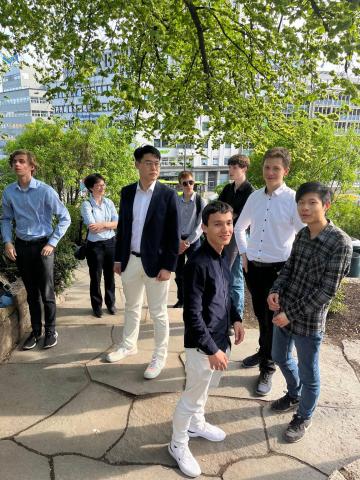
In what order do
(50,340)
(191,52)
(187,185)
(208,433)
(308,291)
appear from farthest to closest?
1. (191,52)
2. (187,185)
3. (50,340)
4. (208,433)
5. (308,291)

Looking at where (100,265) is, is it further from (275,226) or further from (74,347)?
(275,226)

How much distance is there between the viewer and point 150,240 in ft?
10.5

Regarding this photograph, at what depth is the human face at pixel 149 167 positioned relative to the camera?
10.2 ft

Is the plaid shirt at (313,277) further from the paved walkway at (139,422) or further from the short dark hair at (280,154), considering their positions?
the paved walkway at (139,422)

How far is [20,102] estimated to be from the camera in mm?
104688

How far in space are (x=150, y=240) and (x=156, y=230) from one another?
0.37ft

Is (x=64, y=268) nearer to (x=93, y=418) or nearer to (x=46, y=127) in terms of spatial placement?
(x=93, y=418)

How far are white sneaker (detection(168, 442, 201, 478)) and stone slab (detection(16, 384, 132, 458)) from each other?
538 millimetres

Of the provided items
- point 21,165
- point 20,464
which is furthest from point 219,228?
point 21,165

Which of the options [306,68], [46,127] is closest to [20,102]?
[46,127]

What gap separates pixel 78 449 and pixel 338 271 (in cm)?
228

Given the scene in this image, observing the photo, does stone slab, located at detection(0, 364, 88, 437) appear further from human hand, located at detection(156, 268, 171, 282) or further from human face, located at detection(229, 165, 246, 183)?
human face, located at detection(229, 165, 246, 183)

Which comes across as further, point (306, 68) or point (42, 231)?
point (306, 68)

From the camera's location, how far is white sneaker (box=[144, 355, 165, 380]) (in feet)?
10.9
